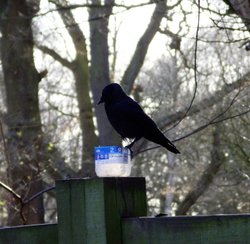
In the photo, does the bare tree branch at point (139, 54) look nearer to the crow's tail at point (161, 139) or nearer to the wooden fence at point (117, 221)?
the crow's tail at point (161, 139)

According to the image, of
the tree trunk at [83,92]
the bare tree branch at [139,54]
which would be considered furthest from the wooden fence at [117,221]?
the tree trunk at [83,92]

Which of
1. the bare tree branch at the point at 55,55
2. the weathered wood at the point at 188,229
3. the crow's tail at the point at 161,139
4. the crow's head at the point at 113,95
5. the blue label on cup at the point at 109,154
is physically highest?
the bare tree branch at the point at 55,55

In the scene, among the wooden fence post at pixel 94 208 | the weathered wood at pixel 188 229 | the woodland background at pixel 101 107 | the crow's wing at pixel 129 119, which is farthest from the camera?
the woodland background at pixel 101 107

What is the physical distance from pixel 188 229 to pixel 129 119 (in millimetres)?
2118

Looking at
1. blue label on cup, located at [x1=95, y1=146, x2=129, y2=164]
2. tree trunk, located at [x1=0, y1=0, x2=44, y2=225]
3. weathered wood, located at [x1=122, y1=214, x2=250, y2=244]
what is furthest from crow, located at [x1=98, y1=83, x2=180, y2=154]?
tree trunk, located at [x1=0, y1=0, x2=44, y2=225]

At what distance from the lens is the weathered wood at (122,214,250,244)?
6.53 ft

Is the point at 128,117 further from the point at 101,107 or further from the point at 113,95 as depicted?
the point at 101,107

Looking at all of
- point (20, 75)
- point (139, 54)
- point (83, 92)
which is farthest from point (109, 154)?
point (83, 92)

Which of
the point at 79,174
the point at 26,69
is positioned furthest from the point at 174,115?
the point at 26,69

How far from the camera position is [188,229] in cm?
208

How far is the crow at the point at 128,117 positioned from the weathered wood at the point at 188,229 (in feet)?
6.38

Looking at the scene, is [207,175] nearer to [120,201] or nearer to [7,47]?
[7,47]

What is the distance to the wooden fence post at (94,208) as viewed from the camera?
221 centimetres

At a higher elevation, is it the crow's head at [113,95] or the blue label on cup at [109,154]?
the crow's head at [113,95]
